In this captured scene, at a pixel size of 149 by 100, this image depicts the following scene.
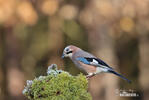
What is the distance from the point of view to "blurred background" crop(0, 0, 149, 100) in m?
18.8

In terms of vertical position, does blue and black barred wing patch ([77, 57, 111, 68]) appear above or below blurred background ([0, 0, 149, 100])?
below

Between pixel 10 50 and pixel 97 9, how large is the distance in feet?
19.0

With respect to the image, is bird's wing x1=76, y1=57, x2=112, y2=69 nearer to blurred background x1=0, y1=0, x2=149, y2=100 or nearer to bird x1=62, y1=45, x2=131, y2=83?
bird x1=62, y1=45, x2=131, y2=83

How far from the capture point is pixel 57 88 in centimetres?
613

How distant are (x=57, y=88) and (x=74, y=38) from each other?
16909 millimetres

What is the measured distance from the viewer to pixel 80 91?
6207mm

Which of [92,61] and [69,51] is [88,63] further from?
[69,51]

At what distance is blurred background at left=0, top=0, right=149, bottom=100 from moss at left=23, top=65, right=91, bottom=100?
11.9m

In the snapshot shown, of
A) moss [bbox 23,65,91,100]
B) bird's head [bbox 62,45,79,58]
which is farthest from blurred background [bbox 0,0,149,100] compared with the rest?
moss [bbox 23,65,91,100]

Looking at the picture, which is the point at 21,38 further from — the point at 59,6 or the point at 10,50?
the point at 59,6

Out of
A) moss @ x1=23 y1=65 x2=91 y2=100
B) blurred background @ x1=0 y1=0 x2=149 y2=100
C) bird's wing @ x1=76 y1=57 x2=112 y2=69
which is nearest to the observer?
moss @ x1=23 y1=65 x2=91 y2=100

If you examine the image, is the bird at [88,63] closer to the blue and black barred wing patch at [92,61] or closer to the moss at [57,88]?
the blue and black barred wing patch at [92,61]

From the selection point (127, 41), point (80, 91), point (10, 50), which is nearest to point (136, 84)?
point (127, 41)

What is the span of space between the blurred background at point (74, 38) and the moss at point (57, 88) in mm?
11875
